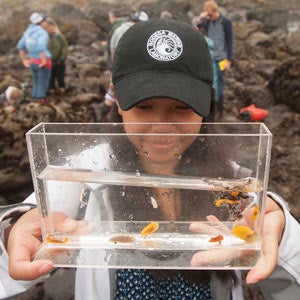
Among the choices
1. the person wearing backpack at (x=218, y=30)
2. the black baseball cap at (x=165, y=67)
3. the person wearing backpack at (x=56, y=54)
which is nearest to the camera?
the black baseball cap at (x=165, y=67)

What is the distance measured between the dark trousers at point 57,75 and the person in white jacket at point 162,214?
4.62m

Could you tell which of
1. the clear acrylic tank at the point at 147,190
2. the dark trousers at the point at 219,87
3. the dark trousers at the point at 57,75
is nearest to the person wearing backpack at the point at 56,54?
the dark trousers at the point at 57,75

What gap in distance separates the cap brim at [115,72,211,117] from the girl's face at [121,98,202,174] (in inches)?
1.3

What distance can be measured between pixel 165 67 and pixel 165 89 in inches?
3.0

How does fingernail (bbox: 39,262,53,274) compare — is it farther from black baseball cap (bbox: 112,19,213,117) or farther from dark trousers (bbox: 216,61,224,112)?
dark trousers (bbox: 216,61,224,112)

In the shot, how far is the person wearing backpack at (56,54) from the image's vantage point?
4895mm

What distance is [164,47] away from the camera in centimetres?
96

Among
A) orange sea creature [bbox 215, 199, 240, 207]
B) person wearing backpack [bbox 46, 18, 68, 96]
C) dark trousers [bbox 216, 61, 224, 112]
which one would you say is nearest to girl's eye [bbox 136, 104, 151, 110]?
orange sea creature [bbox 215, 199, 240, 207]

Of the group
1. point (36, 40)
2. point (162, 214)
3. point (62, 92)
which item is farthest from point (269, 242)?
point (62, 92)

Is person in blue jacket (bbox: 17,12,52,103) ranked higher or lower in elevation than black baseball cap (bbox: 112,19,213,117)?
lower

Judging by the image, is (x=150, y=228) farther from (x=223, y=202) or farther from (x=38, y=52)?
(x=38, y=52)

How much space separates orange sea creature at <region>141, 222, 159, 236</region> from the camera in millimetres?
933

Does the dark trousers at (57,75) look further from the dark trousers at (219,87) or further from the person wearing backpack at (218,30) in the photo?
the dark trousers at (219,87)

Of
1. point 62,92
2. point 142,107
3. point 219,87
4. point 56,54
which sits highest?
point 142,107
